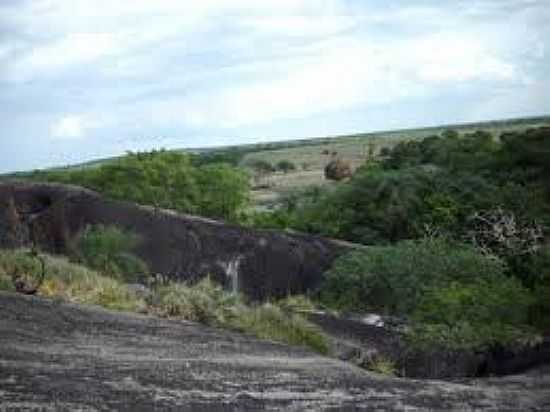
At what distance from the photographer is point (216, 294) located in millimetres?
16672

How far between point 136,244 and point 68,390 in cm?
2086

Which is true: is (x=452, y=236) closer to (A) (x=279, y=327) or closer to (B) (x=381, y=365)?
(B) (x=381, y=365)

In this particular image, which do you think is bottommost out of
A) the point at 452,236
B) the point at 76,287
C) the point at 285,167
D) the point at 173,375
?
the point at 452,236

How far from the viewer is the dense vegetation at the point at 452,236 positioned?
71.7 feet

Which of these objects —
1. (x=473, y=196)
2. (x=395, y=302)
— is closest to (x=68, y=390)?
(x=395, y=302)

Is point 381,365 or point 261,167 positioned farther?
point 261,167

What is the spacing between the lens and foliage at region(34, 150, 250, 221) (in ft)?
151

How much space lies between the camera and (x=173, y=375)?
31.8 ft

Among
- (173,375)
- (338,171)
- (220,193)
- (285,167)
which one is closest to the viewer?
(173,375)

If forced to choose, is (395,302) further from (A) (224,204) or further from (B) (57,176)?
(B) (57,176)

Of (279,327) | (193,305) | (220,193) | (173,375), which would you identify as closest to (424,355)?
(279,327)

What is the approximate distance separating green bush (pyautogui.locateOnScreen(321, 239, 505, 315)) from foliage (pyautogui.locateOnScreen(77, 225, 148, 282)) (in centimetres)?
567

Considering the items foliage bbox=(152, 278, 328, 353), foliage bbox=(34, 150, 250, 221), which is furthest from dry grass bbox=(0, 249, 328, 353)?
foliage bbox=(34, 150, 250, 221)

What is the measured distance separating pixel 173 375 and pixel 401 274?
17060 millimetres
